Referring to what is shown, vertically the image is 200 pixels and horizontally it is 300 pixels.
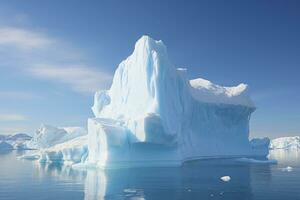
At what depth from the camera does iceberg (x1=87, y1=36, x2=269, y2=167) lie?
3941 centimetres

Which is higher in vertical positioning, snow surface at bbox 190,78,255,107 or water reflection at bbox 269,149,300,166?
snow surface at bbox 190,78,255,107

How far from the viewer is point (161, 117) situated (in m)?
40.9

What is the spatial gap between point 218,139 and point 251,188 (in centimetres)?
3273

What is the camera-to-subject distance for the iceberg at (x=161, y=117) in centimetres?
3941

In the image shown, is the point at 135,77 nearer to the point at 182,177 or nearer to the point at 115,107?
the point at 115,107

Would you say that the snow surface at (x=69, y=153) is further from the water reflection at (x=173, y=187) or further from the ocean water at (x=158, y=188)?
the ocean water at (x=158, y=188)

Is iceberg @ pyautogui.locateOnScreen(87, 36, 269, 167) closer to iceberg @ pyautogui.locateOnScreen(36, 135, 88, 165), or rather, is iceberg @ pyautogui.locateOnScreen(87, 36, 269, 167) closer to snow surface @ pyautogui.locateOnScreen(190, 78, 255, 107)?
snow surface @ pyautogui.locateOnScreen(190, 78, 255, 107)

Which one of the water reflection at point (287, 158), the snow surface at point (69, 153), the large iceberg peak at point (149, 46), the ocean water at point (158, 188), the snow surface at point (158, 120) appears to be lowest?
the ocean water at point (158, 188)

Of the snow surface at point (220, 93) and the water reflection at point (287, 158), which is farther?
the snow surface at point (220, 93)

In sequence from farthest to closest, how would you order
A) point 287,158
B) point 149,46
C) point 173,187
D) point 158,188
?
1. point 287,158
2. point 149,46
3. point 173,187
4. point 158,188

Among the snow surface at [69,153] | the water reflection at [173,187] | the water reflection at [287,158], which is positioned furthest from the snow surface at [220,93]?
the water reflection at [173,187]

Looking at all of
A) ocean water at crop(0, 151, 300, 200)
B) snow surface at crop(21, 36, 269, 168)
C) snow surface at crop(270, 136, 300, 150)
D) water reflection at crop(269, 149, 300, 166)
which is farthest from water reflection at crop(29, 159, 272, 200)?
snow surface at crop(270, 136, 300, 150)

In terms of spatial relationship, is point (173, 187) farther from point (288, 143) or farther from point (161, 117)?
point (288, 143)

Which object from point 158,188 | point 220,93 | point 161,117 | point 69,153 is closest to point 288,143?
point 220,93
